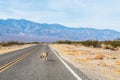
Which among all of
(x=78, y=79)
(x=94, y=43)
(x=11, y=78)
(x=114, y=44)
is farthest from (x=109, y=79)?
(x=94, y=43)

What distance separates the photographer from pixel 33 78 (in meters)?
12.5

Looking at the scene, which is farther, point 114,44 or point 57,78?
point 114,44

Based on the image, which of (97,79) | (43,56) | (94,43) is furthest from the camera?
(94,43)

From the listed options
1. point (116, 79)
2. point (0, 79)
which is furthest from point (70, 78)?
point (0, 79)

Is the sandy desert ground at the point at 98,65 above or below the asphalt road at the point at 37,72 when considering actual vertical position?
below

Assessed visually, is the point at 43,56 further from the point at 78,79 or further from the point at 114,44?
the point at 114,44

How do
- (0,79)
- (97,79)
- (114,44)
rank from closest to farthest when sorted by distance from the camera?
(0,79) → (97,79) → (114,44)

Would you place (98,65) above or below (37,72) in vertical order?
below

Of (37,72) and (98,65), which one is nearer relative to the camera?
(37,72)

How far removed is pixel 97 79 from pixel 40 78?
2.54 meters

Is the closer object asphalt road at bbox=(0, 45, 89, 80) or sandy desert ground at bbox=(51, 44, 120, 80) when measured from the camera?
asphalt road at bbox=(0, 45, 89, 80)

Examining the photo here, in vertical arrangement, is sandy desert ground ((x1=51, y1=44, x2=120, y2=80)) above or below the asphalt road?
below

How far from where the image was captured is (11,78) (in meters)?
12.3

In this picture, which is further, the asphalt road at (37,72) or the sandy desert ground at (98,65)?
the sandy desert ground at (98,65)
